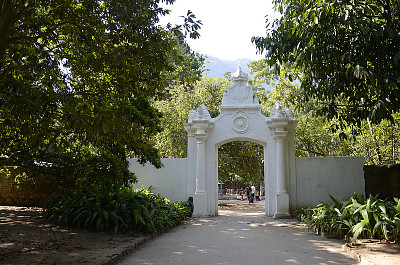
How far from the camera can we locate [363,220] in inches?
285

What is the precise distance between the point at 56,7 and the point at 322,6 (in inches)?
181

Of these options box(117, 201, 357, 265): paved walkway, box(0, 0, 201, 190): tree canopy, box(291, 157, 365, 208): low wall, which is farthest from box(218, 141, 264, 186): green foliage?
box(0, 0, 201, 190): tree canopy

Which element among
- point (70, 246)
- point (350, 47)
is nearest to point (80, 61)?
point (70, 246)

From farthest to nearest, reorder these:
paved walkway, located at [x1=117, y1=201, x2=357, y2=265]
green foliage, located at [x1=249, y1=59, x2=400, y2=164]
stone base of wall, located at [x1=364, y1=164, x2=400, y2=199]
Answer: green foliage, located at [x1=249, y1=59, x2=400, y2=164], stone base of wall, located at [x1=364, y1=164, x2=400, y2=199], paved walkway, located at [x1=117, y1=201, x2=357, y2=265]

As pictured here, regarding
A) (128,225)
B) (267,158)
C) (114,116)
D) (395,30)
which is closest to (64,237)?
(128,225)

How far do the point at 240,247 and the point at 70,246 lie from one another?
326 centimetres

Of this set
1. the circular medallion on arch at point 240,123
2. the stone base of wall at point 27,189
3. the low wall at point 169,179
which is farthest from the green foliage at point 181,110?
the stone base of wall at point 27,189

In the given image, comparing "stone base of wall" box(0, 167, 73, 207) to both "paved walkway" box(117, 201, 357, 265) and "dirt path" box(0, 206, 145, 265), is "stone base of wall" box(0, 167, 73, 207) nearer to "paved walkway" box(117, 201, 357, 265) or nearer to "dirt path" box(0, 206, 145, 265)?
"dirt path" box(0, 206, 145, 265)

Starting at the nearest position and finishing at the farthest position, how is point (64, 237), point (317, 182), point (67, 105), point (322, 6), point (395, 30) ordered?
point (67, 105), point (322, 6), point (395, 30), point (64, 237), point (317, 182)

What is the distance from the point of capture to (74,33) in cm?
723

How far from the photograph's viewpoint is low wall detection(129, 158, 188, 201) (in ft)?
46.8

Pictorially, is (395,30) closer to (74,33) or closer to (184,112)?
(74,33)

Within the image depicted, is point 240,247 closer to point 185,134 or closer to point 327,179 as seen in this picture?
point 327,179

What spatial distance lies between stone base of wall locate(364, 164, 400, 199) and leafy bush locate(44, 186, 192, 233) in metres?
7.39
